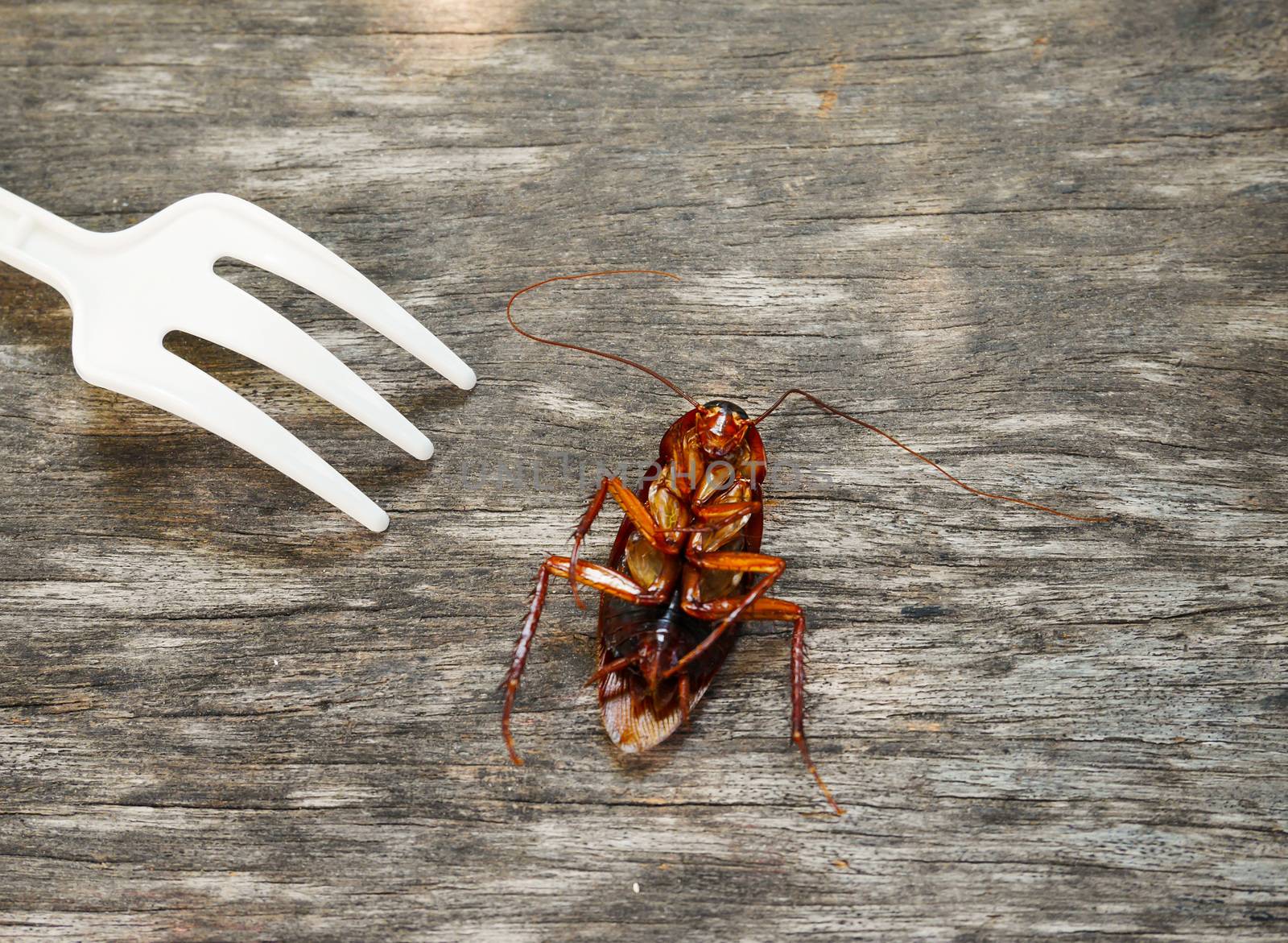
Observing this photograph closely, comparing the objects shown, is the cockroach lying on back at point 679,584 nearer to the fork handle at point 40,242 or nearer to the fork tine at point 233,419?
the fork tine at point 233,419

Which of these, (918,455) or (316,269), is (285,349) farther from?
(918,455)

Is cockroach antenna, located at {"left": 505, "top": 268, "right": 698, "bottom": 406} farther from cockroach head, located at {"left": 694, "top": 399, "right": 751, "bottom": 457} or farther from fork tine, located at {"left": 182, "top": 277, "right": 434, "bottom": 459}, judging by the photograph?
fork tine, located at {"left": 182, "top": 277, "right": 434, "bottom": 459}

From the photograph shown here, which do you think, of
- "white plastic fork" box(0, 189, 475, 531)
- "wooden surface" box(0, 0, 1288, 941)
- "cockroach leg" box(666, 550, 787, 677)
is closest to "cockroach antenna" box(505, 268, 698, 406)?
"wooden surface" box(0, 0, 1288, 941)

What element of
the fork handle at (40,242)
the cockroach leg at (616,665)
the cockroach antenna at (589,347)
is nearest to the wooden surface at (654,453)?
the cockroach antenna at (589,347)

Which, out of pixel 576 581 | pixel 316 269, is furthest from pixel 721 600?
pixel 316 269

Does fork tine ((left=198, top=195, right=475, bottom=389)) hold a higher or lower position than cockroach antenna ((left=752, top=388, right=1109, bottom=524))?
higher

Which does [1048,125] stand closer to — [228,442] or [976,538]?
[976,538]
